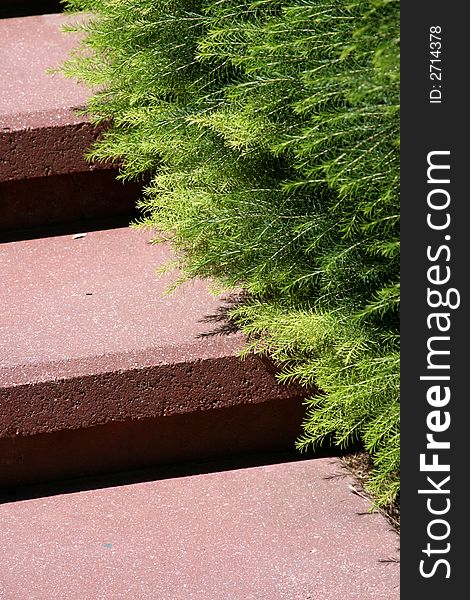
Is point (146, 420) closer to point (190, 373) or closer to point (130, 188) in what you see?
point (190, 373)

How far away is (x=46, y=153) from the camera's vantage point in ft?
9.93

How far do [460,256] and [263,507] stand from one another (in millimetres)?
906

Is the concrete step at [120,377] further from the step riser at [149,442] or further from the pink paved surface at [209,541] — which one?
the pink paved surface at [209,541]

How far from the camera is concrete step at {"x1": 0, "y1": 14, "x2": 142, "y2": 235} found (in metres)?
2.99

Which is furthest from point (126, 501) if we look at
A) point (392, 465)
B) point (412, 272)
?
point (412, 272)

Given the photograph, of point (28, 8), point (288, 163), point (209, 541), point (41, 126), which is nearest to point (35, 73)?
point (41, 126)

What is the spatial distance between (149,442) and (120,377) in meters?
0.29

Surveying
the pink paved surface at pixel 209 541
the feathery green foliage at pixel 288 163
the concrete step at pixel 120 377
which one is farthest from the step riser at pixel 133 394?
the pink paved surface at pixel 209 541

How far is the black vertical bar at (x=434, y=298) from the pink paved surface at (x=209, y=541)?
0.74ft

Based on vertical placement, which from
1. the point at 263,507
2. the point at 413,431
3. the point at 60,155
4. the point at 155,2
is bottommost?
the point at 263,507

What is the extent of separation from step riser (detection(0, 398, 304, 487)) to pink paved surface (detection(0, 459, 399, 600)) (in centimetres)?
8

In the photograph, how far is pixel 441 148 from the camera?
6.95 ft

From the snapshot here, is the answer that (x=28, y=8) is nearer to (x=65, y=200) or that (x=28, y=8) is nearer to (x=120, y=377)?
(x=65, y=200)

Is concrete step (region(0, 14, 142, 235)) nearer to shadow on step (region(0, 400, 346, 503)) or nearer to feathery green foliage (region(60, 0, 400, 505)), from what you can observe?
feathery green foliage (region(60, 0, 400, 505))
